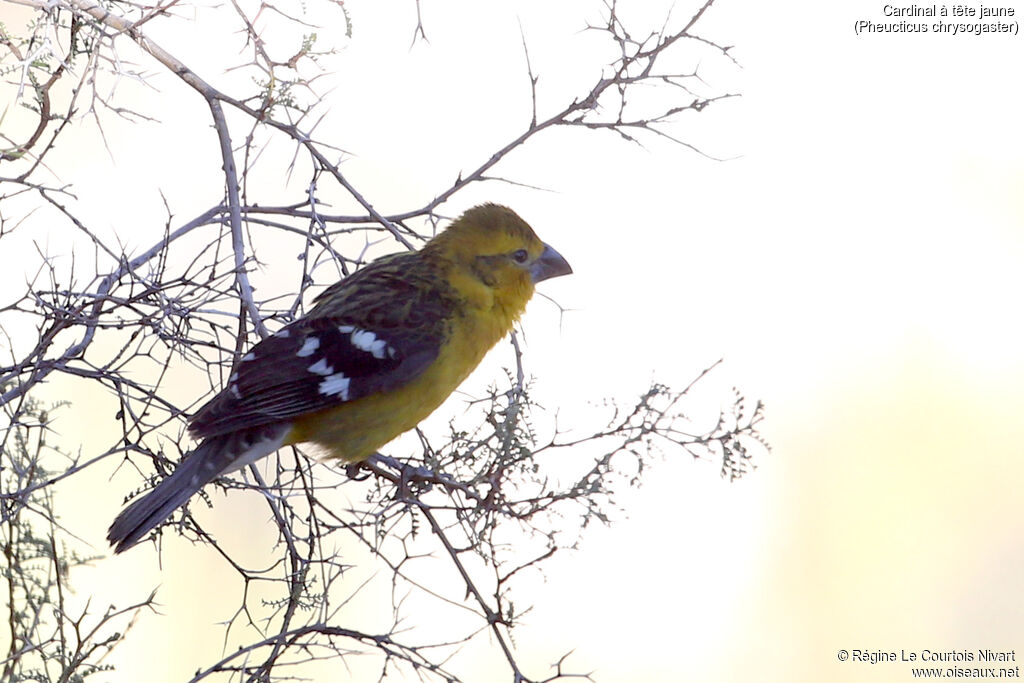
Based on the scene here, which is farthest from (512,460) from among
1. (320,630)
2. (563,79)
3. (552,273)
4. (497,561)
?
(563,79)

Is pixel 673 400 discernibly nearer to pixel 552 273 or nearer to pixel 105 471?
pixel 552 273

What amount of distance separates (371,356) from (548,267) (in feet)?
2.77

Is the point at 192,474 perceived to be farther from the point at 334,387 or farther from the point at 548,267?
the point at 548,267

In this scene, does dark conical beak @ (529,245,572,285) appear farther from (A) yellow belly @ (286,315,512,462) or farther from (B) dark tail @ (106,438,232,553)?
(B) dark tail @ (106,438,232,553)

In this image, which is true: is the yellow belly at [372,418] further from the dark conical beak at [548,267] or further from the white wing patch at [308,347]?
the dark conical beak at [548,267]

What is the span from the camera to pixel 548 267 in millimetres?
4680

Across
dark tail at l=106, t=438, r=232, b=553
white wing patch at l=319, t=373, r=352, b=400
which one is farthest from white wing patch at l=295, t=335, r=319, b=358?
dark tail at l=106, t=438, r=232, b=553

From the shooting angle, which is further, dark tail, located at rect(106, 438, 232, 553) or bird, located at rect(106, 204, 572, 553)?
bird, located at rect(106, 204, 572, 553)

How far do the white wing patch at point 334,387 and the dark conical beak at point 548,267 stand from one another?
924 mm

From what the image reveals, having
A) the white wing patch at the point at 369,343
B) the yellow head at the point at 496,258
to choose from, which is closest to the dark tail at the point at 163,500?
the white wing patch at the point at 369,343

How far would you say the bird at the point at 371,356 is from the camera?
388 cm

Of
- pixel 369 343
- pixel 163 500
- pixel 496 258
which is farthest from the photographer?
pixel 496 258

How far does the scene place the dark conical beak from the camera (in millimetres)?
4668

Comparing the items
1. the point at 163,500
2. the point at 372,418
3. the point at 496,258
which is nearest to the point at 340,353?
the point at 372,418
